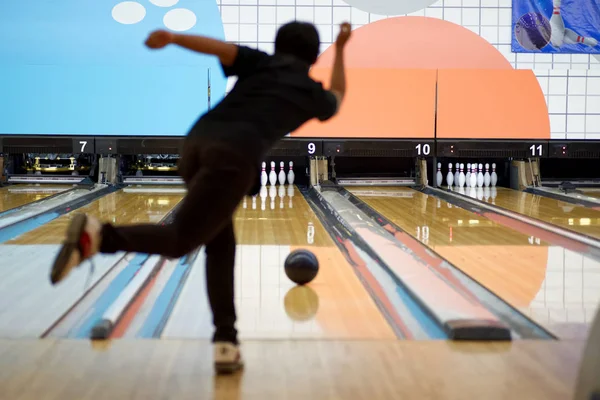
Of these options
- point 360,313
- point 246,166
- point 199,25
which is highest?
point 199,25

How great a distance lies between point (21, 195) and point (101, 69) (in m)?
1.67

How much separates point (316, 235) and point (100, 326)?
7.29 feet

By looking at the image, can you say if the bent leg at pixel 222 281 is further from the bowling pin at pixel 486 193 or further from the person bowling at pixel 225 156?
the bowling pin at pixel 486 193

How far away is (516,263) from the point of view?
11.5 feet

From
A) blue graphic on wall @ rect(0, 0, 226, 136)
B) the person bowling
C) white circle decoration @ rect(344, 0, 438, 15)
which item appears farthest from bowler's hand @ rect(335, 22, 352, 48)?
white circle decoration @ rect(344, 0, 438, 15)

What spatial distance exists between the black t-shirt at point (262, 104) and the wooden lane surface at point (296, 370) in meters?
0.59

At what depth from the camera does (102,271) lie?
3211 millimetres

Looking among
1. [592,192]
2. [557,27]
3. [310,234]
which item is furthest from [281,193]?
[557,27]

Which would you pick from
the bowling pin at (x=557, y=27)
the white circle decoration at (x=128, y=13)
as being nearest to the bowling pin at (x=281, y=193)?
the white circle decoration at (x=128, y=13)

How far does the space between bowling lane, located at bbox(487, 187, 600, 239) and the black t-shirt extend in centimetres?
300

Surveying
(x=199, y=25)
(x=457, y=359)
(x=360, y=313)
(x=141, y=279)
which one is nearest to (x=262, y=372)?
(x=457, y=359)

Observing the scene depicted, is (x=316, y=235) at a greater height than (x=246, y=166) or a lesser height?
lesser

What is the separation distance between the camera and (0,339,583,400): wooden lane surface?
175 cm

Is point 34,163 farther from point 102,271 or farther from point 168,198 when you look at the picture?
point 102,271
